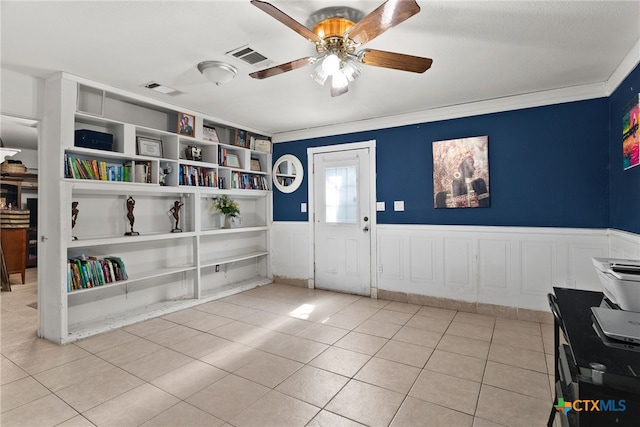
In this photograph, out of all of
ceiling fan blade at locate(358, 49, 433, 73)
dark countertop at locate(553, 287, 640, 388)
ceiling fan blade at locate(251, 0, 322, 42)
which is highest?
ceiling fan blade at locate(251, 0, 322, 42)

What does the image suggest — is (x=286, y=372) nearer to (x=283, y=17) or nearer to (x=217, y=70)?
(x=283, y=17)

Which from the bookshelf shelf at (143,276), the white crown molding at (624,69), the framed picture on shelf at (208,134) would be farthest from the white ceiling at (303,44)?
the bookshelf shelf at (143,276)

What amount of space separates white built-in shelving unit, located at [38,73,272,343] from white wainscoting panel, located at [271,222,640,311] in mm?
2320

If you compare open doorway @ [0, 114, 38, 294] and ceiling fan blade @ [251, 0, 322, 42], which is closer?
ceiling fan blade @ [251, 0, 322, 42]

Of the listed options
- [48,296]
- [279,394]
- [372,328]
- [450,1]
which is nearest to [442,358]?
[372,328]

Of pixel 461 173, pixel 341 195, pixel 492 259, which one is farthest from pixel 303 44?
pixel 492 259

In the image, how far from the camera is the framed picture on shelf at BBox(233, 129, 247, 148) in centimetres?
490

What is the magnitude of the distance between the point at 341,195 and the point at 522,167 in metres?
2.34

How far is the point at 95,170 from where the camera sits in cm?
325

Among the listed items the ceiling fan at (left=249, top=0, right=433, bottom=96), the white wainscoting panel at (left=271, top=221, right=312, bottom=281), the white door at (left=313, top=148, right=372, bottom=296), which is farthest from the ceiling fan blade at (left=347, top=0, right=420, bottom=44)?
the white wainscoting panel at (left=271, top=221, right=312, bottom=281)

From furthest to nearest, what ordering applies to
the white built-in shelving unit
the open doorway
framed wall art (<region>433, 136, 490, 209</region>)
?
the open doorway
framed wall art (<region>433, 136, 490, 209</region>)
the white built-in shelving unit

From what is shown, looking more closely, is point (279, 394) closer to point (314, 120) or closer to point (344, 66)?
point (344, 66)

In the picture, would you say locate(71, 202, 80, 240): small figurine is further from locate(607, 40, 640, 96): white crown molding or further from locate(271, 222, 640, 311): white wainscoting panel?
locate(607, 40, 640, 96): white crown molding

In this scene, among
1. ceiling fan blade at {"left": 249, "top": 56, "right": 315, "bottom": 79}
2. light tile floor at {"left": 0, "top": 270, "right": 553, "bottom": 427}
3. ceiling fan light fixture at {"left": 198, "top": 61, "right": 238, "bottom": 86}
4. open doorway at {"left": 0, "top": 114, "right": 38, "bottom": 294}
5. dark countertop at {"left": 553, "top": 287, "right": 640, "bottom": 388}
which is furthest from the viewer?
open doorway at {"left": 0, "top": 114, "right": 38, "bottom": 294}
